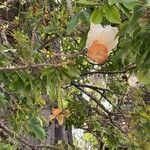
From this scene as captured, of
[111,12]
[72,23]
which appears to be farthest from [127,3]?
[72,23]

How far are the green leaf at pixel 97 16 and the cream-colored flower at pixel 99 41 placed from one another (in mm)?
120

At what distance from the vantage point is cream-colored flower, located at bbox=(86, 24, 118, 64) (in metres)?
1.59

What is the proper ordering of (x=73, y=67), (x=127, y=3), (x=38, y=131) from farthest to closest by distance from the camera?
(x=38, y=131)
(x=73, y=67)
(x=127, y=3)

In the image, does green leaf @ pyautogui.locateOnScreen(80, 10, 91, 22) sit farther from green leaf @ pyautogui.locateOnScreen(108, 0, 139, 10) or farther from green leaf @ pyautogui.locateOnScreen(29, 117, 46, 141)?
green leaf @ pyautogui.locateOnScreen(29, 117, 46, 141)

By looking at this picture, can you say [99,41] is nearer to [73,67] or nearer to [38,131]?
[73,67]

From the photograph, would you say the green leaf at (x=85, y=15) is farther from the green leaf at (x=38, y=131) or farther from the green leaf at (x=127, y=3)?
the green leaf at (x=38, y=131)

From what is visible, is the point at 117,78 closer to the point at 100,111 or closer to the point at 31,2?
the point at 100,111

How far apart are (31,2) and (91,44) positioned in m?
1.57

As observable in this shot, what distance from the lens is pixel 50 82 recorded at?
75.8 inches

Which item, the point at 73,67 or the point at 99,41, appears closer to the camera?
the point at 99,41

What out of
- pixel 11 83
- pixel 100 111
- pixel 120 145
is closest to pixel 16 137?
pixel 11 83

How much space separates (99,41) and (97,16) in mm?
145

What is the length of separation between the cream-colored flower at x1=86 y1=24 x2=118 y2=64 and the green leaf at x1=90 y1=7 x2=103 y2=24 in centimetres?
12

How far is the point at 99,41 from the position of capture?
161cm
